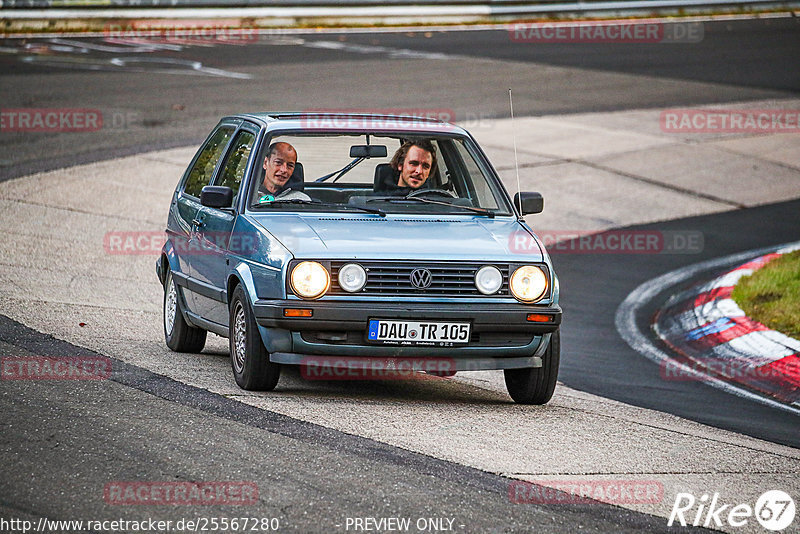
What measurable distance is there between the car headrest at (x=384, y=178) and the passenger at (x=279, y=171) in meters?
0.51

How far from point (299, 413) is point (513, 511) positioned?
70.9 inches

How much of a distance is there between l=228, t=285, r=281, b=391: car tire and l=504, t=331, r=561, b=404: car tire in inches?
56.1

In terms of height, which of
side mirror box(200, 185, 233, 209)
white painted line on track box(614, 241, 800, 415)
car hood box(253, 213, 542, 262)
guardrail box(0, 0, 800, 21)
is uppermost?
guardrail box(0, 0, 800, 21)

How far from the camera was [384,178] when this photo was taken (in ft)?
27.7

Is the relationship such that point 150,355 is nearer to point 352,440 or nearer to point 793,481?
point 352,440

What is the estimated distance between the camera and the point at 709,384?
32.5 ft

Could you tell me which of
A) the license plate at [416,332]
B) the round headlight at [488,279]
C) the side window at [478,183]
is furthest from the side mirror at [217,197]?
the round headlight at [488,279]

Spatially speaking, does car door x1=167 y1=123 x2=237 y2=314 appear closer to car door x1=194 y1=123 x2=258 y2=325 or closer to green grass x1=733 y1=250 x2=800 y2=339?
car door x1=194 y1=123 x2=258 y2=325

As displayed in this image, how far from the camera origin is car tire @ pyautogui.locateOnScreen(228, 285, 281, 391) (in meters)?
7.34

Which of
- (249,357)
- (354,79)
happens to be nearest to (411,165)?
(249,357)

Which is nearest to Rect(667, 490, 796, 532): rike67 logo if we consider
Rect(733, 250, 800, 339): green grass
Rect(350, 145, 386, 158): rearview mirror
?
Rect(350, 145, 386, 158): rearview mirror

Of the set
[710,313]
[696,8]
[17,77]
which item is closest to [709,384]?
[710,313]

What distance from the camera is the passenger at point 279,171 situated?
8.19 metres

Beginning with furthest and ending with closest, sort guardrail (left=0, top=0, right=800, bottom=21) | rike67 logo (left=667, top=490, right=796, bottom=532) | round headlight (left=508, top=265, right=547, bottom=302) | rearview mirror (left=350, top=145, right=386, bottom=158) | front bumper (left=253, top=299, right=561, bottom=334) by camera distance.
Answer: guardrail (left=0, top=0, right=800, bottom=21) → rearview mirror (left=350, top=145, right=386, bottom=158) → round headlight (left=508, top=265, right=547, bottom=302) → front bumper (left=253, top=299, right=561, bottom=334) → rike67 logo (left=667, top=490, right=796, bottom=532)
